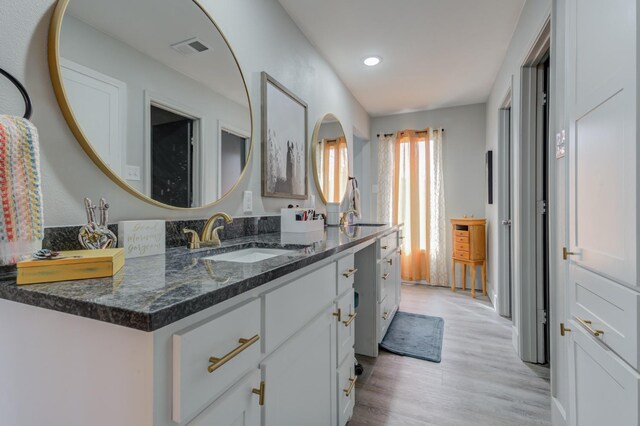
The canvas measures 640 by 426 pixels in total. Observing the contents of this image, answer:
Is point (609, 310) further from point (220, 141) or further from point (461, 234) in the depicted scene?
point (461, 234)

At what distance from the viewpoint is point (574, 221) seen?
1.14m

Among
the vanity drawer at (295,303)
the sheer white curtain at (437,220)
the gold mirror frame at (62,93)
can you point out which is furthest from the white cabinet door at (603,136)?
the sheer white curtain at (437,220)

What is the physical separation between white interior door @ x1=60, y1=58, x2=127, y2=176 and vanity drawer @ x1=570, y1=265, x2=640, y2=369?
1543 mm

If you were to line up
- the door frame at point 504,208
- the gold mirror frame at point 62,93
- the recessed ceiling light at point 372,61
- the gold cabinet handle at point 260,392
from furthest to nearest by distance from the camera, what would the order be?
the door frame at point 504,208
the recessed ceiling light at point 372,61
the gold mirror frame at point 62,93
the gold cabinet handle at point 260,392

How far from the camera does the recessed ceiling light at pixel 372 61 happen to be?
275 centimetres

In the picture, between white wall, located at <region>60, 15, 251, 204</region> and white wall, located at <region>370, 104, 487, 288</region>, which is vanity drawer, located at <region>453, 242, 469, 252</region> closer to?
white wall, located at <region>370, 104, 487, 288</region>

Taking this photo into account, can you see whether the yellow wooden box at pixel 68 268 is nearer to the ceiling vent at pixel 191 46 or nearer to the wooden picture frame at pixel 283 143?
the ceiling vent at pixel 191 46

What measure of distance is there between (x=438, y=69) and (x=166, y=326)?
10.8 ft

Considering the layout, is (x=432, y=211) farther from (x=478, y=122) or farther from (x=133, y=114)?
(x=133, y=114)

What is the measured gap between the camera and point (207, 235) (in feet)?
4.26

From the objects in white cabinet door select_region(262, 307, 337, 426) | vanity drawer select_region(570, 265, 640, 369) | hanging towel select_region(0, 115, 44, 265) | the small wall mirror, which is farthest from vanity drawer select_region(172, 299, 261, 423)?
the small wall mirror

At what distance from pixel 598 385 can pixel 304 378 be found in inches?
36.6

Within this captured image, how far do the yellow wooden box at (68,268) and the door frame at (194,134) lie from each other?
0.46m

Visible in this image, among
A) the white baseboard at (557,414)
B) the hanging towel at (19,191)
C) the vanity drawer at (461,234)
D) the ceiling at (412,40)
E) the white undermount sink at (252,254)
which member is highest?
the ceiling at (412,40)
